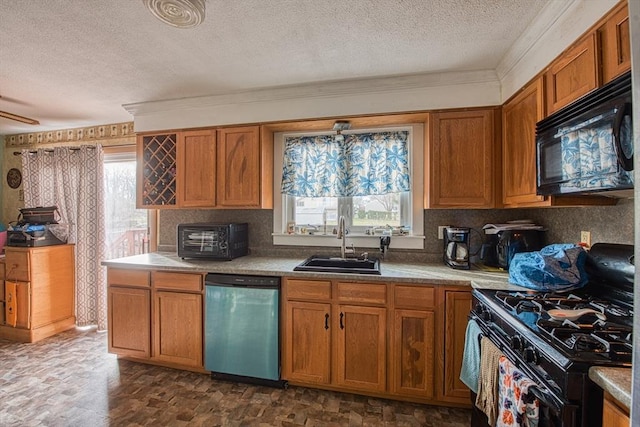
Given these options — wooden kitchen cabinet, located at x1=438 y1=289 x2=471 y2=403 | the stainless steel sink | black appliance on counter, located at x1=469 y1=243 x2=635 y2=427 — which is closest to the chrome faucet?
the stainless steel sink

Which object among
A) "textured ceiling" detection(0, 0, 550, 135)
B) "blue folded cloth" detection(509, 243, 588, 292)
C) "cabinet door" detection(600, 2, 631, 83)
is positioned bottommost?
"blue folded cloth" detection(509, 243, 588, 292)

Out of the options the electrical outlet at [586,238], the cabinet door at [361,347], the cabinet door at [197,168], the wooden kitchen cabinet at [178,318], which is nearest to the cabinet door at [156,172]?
the cabinet door at [197,168]

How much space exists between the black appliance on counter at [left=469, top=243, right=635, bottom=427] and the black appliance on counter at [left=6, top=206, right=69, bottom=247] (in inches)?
175

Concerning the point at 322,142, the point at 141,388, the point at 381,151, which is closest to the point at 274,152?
the point at 322,142

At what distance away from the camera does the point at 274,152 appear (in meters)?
2.90

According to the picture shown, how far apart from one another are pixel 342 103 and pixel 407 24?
841 millimetres

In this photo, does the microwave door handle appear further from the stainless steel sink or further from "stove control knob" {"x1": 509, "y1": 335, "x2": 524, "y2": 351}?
the stainless steel sink

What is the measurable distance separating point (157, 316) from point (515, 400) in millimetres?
2589

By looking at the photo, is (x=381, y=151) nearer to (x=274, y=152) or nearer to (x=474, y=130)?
(x=474, y=130)

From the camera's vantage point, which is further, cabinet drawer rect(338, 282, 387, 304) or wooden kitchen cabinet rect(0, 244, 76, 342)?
wooden kitchen cabinet rect(0, 244, 76, 342)

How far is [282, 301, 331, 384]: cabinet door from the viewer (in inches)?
83.8

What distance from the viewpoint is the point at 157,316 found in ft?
8.04

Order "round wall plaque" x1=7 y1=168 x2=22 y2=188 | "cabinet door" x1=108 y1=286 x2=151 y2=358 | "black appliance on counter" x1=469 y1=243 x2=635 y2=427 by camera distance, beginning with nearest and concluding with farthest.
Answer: "black appliance on counter" x1=469 y1=243 x2=635 y2=427, "cabinet door" x1=108 y1=286 x2=151 y2=358, "round wall plaque" x1=7 y1=168 x2=22 y2=188

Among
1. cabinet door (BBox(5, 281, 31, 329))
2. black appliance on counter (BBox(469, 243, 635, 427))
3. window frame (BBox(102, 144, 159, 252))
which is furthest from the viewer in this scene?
window frame (BBox(102, 144, 159, 252))
